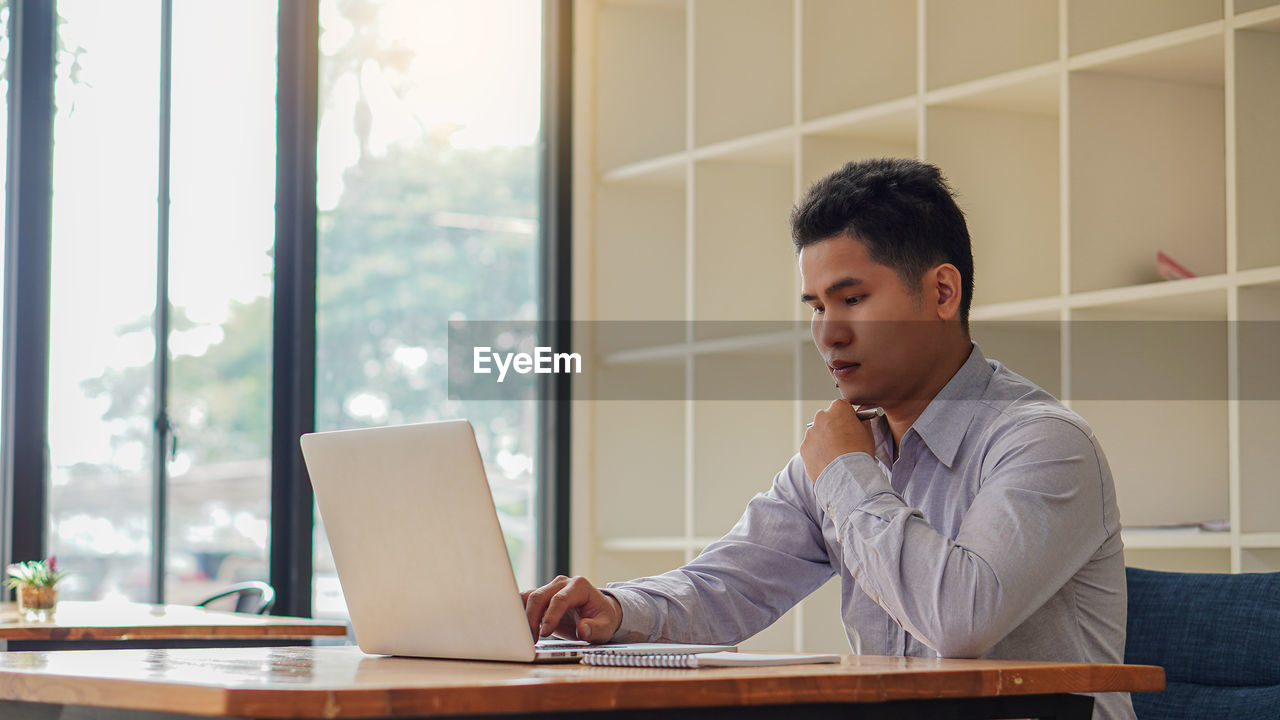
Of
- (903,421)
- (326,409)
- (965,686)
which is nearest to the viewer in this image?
(965,686)

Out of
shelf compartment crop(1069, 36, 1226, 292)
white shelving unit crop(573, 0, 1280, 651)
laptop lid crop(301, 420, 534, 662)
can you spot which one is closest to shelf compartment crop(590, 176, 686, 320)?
white shelving unit crop(573, 0, 1280, 651)

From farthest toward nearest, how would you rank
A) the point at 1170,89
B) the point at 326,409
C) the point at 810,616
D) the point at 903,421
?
the point at 326,409, the point at 810,616, the point at 1170,89, the point at 903,421

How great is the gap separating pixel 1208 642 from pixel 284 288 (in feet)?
9.05

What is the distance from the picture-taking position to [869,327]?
6.02ft

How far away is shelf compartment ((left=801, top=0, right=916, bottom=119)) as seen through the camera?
3.62m

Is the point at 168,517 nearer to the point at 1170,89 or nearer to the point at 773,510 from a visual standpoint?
the point at 773,510

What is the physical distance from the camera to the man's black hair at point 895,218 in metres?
1.86

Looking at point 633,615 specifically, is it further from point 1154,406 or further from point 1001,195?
point 1001,195

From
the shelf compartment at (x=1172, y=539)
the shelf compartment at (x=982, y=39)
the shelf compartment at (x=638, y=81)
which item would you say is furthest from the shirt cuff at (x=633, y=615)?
the shelf compartment at (x=638, y=81)

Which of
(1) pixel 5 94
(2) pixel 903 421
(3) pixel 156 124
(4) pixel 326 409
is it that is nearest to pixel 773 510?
(2) pixel 903 421

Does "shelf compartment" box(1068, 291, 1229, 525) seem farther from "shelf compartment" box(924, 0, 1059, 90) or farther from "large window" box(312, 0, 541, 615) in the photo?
"large window" box(312, 0, 541, 615)

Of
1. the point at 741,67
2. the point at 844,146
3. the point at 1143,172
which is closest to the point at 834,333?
the point at 1143,172

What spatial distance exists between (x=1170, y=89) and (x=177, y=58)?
8.57ft

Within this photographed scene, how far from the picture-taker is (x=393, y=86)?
164 inches
